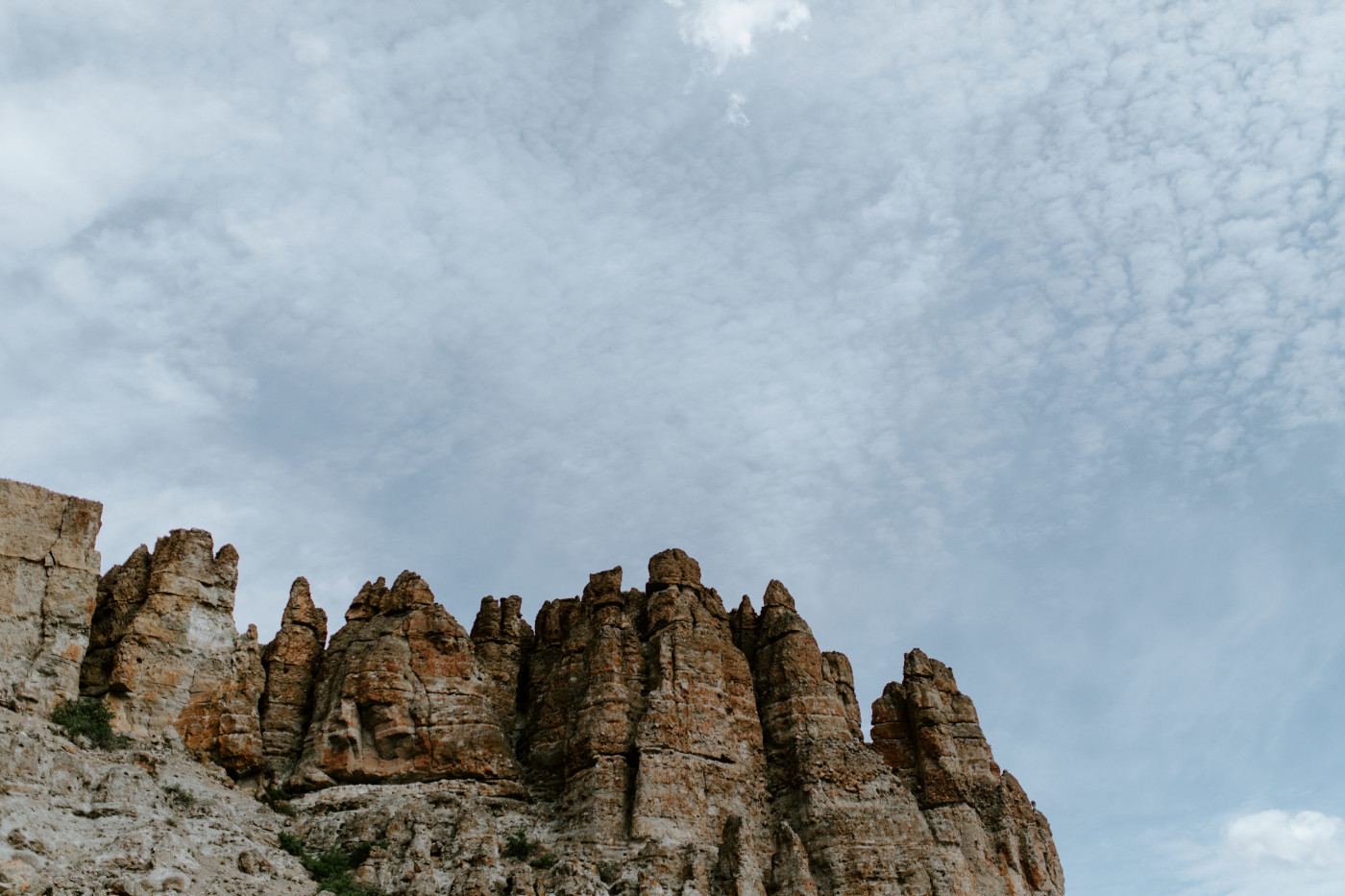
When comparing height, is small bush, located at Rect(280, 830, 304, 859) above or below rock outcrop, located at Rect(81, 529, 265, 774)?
below

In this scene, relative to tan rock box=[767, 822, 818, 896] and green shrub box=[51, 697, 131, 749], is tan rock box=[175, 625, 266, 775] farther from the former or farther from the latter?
tan rock box=[767, 822, 818, 896]

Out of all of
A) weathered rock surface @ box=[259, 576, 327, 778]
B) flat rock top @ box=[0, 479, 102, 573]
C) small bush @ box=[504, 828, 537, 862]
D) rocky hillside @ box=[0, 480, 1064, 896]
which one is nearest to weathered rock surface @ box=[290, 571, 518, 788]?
rocky hillside @ box=[0, 480, 1064, 896]

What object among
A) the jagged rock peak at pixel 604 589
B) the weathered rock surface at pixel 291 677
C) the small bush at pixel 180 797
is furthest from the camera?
the jagged rock peak at pixel 604 589

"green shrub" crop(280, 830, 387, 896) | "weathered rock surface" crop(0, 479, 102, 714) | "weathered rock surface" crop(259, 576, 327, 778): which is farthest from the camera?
"weathered rock surface" crop(259, 576, 327, 778)

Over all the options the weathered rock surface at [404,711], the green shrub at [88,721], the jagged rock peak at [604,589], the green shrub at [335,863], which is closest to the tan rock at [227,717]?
the weathered rock surface at [404,711]

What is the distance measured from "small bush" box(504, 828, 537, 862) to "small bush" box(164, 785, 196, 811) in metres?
11.4

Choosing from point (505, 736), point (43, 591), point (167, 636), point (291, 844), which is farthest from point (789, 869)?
point (43, 591)

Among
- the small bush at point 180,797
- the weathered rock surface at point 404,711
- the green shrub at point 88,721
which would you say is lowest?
the small bush at point 180,797

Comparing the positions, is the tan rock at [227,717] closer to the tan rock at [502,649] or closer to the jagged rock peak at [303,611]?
the jagged rock peak at [303,611]

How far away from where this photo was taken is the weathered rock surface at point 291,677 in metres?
48.3

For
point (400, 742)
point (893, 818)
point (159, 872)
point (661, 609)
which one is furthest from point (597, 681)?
point (159, 872)

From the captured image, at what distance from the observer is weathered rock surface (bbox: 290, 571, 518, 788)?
46688mm

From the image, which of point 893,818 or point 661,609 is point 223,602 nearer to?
point 661,609

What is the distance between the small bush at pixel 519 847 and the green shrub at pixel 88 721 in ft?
48.0
